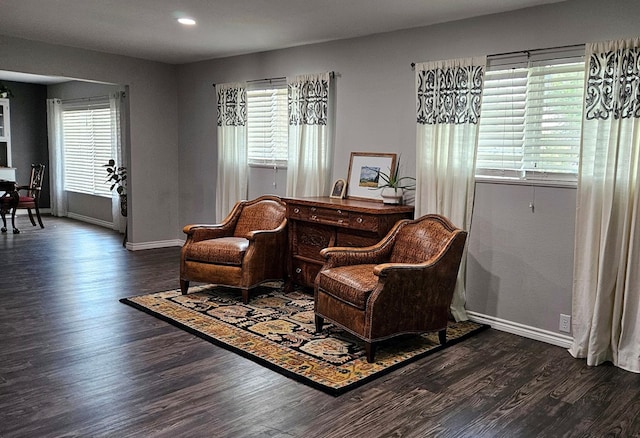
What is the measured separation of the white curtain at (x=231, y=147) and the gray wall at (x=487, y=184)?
84cm

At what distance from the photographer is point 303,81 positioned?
5.40 m

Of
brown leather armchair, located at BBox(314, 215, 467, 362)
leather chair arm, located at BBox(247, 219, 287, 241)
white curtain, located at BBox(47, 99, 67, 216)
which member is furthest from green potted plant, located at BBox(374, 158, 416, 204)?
white curtain, located at BBox(47, 99, 67, 216)

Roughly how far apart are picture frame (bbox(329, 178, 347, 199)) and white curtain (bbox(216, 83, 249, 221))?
1.47m

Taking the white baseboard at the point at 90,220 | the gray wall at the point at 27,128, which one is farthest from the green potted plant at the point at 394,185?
the gray wall at the point at 27,128

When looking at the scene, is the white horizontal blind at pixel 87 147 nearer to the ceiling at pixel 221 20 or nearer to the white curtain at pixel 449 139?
the ceiling at pixel 221 20

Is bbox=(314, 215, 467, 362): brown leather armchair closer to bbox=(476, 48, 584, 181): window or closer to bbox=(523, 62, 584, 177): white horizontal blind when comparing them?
bbox=(476, 48, 584, 181): window

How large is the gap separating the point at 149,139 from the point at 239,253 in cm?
302

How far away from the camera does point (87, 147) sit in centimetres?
923

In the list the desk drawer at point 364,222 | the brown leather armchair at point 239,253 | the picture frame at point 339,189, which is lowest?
the brown leather armchair at point 239,253

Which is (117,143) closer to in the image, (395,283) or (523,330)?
(395,283)

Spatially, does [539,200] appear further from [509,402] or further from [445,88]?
[509,402]

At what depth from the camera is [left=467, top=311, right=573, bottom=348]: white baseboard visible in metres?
3.81

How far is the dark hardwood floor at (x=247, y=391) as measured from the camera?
262 centimetres

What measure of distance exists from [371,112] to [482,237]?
1.51 metres
